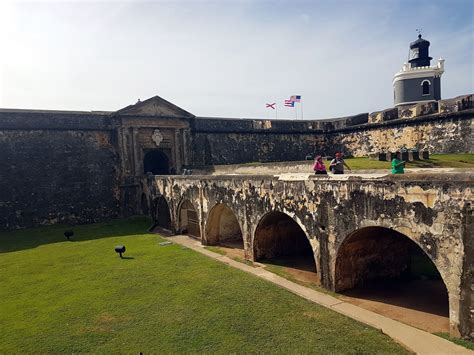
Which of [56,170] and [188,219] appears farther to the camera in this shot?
[56,170]

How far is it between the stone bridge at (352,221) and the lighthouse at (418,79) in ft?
66.2

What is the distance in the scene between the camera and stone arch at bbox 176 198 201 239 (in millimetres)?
15930

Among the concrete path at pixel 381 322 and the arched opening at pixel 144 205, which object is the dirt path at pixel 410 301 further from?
the arched opening at pixel 144 205

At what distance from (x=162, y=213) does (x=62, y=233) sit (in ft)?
16.0

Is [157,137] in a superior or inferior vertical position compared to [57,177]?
superior

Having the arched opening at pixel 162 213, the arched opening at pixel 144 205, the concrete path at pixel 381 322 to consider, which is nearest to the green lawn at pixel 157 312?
the concrete path at pixel 381 322

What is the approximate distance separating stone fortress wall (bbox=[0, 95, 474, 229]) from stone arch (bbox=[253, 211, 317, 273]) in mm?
9956

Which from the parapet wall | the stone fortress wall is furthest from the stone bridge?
the parapet wall

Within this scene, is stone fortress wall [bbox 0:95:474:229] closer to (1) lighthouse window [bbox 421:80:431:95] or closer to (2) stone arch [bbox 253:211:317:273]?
(1) lighthouse window [bbox 421:80:431:95]

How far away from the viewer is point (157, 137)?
2197cm

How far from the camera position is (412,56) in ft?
98.1

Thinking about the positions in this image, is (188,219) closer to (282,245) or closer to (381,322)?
(282,245)

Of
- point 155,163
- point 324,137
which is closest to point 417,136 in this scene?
point 324,137

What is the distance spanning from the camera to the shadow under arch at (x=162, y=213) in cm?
1862
